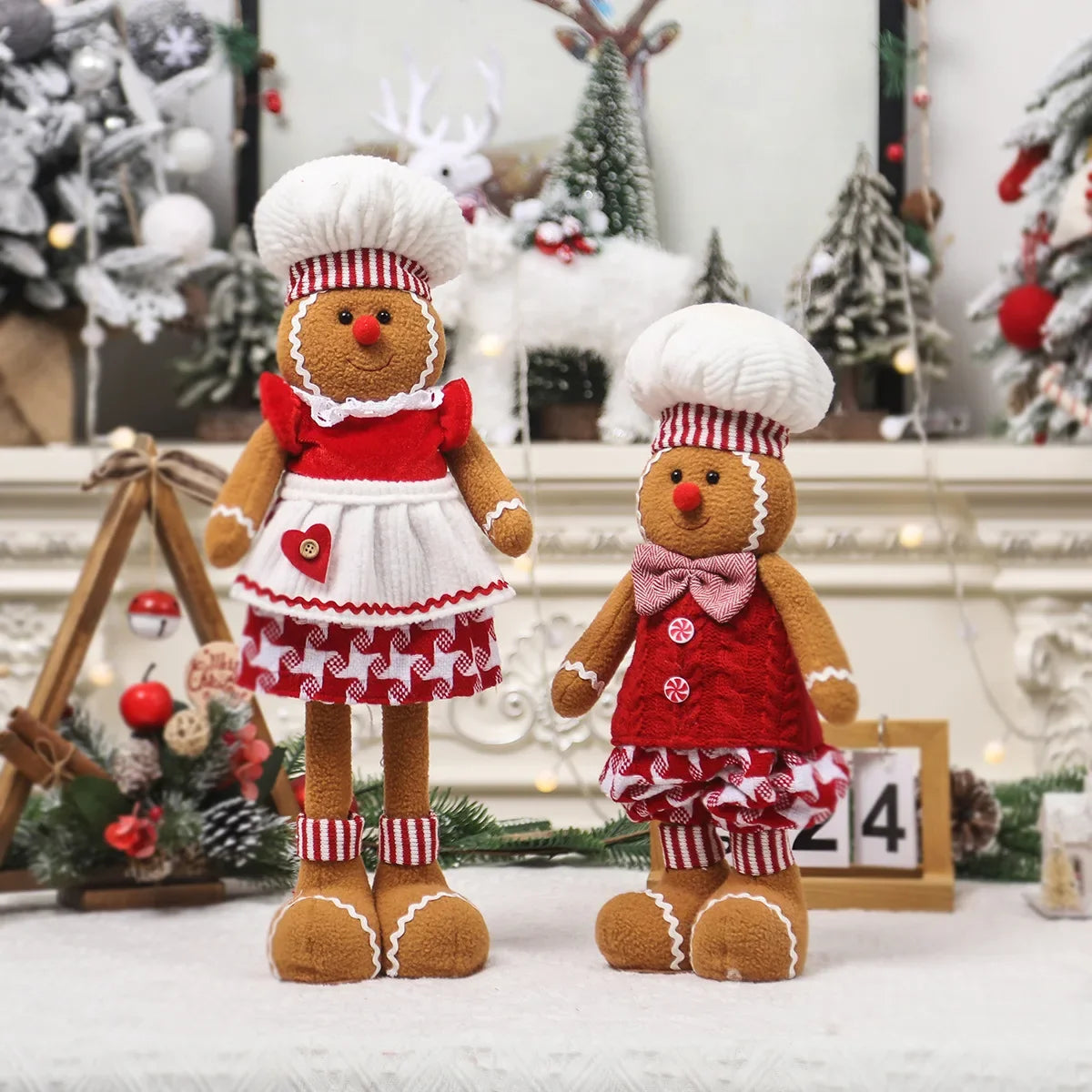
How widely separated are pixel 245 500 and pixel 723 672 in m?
0.36

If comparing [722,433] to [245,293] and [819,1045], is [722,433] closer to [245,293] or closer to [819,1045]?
[819,1045]

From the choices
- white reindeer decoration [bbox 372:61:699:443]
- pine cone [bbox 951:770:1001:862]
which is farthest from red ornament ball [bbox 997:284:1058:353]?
pine cone [bbox 951:770:1001:862]

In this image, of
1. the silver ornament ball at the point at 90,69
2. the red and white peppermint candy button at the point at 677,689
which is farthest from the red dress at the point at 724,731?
the silver ornament ball at the point at 90,69

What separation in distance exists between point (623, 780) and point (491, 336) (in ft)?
2.17

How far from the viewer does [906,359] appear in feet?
5.20

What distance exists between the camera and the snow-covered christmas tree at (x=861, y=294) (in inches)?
62.7

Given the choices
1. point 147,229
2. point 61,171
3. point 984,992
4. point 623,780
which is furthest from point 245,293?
point 984,992

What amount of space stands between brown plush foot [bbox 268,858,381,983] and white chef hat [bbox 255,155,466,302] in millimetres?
424

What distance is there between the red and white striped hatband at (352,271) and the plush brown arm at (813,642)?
34cm

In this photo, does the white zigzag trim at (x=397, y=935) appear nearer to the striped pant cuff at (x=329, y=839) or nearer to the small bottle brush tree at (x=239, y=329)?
the striped pant cuff at (x=329, y=839)

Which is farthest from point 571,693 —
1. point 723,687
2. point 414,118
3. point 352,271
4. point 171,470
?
point 414,118

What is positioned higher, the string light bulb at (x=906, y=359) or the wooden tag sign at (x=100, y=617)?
the string light bulb at (x=906, y=359)

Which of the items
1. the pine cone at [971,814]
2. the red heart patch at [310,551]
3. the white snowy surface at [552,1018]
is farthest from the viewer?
the pine cone at [971,814]

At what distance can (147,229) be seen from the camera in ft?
5.31
